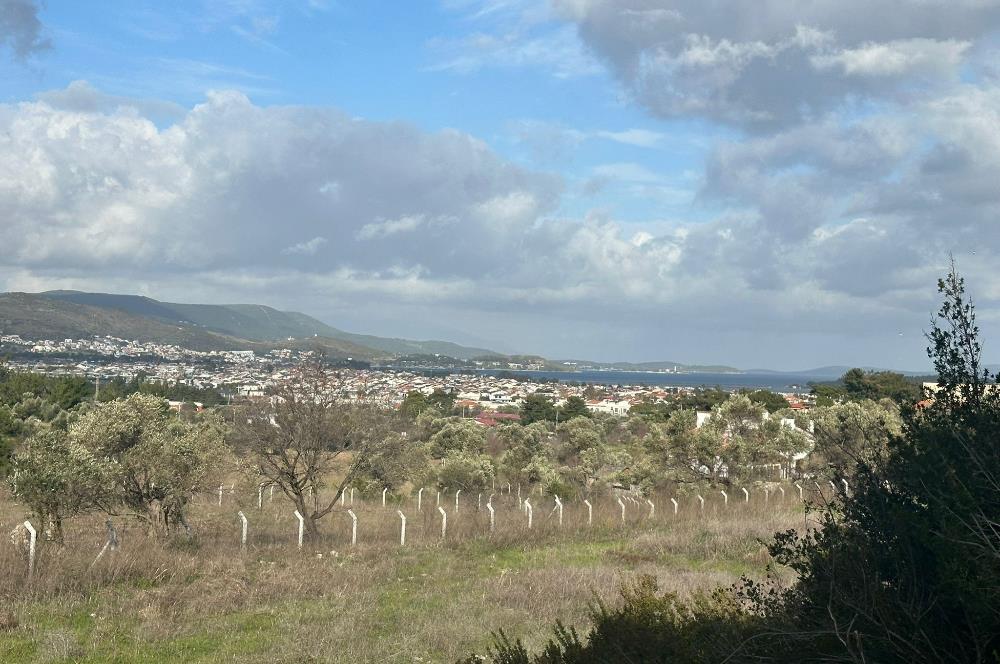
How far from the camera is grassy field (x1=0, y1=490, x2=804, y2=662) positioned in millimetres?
9641

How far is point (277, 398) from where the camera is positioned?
1927cm

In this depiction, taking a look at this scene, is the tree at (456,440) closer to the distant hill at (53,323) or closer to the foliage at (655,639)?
the foliage at (655,639)

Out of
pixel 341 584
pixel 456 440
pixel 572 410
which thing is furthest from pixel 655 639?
pixel 572 410

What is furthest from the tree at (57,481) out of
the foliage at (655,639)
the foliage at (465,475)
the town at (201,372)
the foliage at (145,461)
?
the town at (201,372)

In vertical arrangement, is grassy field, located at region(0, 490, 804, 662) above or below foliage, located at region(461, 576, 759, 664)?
below

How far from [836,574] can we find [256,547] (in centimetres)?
1452

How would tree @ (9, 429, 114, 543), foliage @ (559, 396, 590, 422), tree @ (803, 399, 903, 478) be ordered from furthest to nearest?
foliage @ (559, 396, 590, 422)
tree @ (9, 429, 114, 543)
tree @ (803, 399, 903, 478)

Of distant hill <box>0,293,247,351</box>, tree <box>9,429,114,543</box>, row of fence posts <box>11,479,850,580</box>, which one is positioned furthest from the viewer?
distant hill <box>0,293,247,351</box>

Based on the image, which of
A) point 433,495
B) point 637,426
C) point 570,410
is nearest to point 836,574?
point 433,495

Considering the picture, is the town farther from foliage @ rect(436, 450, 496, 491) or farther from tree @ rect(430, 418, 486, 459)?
foliage @ rect(436, 450, 496, 491)

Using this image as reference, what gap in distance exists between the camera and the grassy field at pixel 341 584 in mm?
9641

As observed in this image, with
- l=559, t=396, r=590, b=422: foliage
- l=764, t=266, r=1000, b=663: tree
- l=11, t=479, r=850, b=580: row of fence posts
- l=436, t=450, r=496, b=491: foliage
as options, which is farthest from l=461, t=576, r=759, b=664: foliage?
l=559, t=396, r=590, b=422: foliage

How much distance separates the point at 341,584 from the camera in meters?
13.3

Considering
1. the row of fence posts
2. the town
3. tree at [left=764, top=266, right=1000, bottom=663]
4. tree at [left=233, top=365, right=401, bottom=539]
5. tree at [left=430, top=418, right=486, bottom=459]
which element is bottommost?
the town
